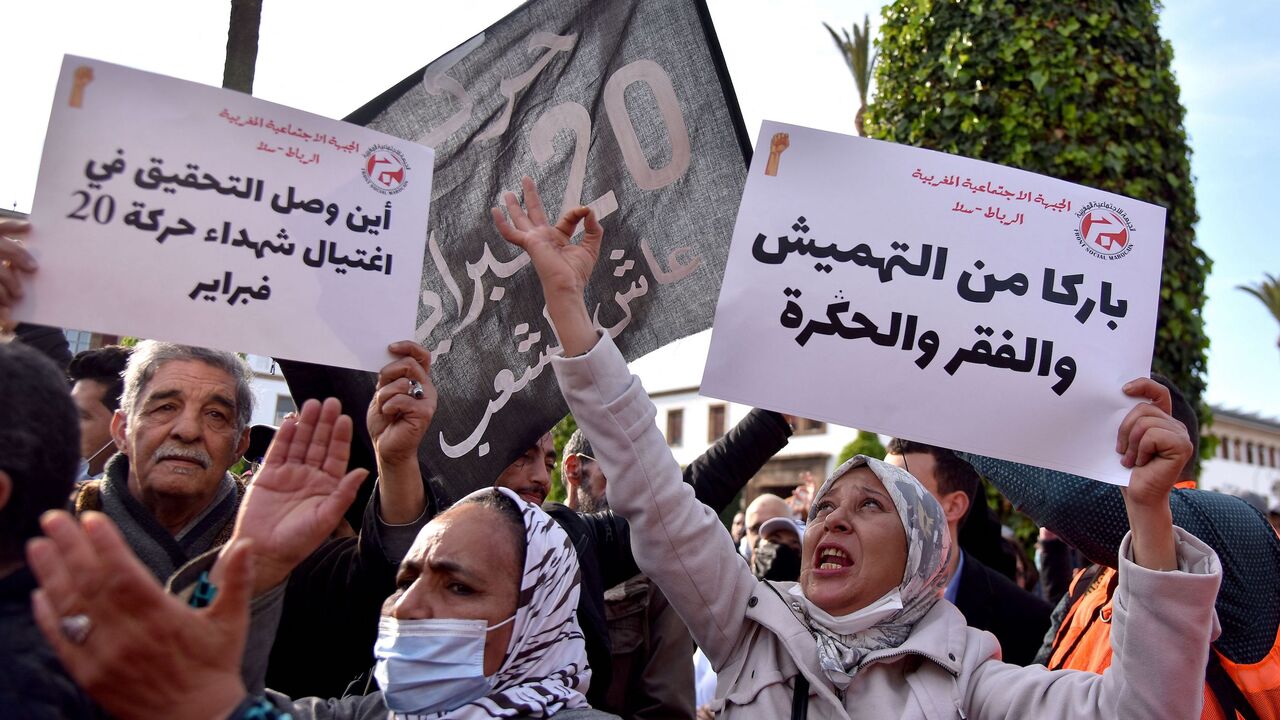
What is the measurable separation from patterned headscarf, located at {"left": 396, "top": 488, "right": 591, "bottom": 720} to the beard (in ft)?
5.26

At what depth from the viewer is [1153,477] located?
244 cm

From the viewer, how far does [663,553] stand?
260 centimetres

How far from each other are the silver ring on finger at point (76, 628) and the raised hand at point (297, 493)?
0.47 metres

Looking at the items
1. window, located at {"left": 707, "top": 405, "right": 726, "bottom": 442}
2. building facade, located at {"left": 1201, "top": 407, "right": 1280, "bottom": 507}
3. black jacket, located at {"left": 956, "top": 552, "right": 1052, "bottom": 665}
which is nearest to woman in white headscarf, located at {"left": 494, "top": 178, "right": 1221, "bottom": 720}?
black jacket, located at {"left": 956, "top": 552, "right": 1052, "bottom": 665}

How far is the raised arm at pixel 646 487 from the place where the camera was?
258 centimetres

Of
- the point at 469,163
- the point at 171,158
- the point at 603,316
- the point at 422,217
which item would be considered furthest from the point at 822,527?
the point at 171,158

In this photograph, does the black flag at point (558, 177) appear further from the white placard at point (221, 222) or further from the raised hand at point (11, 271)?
the raised hand at point (11, 271)

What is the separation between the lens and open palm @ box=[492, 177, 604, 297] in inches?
106

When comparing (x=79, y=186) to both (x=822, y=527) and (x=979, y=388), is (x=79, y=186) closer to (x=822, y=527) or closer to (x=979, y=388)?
(x=822, y=527)

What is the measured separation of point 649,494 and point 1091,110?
7431mm

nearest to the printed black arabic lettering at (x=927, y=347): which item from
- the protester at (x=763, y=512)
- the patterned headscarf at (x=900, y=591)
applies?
the patterned headscarf at (x=900, y=591)

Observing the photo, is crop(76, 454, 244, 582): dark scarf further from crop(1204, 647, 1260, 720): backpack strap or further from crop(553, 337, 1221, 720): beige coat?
crop(1204, 647, 1260, 720): backpack strap

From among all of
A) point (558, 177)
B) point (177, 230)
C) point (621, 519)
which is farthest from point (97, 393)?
point (621, 519)

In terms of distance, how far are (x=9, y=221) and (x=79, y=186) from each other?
17 cm
